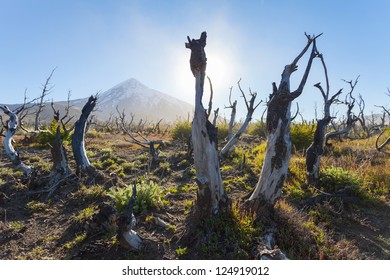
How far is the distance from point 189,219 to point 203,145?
141cm

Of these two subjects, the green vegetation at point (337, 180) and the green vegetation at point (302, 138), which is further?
the green vegetation at point (302, 138)

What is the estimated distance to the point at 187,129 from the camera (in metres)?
18.4

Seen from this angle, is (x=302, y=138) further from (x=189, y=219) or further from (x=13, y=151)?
(x=13, y=151)

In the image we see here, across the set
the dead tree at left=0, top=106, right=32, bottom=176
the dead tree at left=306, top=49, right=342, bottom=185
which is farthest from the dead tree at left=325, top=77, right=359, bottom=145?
the dead tree at left=0, top=106, right=32, bottom=176

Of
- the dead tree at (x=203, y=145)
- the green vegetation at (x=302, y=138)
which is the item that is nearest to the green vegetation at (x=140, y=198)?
the dead tree at (x=203, y=145)

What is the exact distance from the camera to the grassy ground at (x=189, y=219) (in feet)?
14.4

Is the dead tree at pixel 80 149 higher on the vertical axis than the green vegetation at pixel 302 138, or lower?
lower

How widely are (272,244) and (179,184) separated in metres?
4.19

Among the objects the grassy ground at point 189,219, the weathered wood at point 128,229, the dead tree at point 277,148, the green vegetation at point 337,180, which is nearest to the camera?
the weathered wood at point 128,229

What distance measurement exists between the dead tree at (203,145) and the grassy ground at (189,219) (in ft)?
1.13

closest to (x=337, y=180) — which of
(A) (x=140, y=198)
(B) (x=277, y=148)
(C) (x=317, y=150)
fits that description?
(C) (x=317, y=150)

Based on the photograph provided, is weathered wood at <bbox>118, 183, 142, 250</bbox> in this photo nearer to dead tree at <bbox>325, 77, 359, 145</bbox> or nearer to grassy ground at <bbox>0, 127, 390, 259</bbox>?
→ grassy ground at <bbox>0, 127, 390, 259</bbox>

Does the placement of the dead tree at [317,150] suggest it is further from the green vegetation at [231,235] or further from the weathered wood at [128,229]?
the weathered wood at [128,229]

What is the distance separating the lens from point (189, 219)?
490cm
